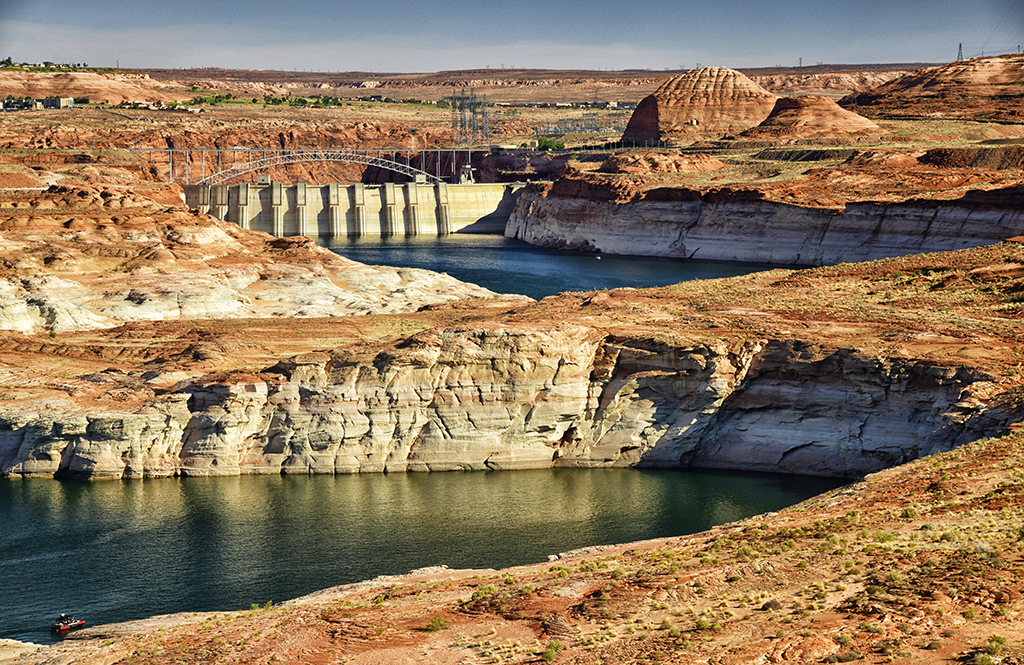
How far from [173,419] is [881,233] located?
8259 centimetres

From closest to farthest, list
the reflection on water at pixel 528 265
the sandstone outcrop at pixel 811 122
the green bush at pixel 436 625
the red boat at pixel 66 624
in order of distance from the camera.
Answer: the green bush at pixel 436 625 → the red boat at pixel 66 624 → the reflection on water at pixel 528 265 → the sandstone outcrop at pixel 811 122

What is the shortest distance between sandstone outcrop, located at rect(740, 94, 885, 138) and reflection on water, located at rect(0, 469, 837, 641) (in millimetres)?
119758

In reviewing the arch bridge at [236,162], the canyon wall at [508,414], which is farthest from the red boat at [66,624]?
the arch bridge at [236,162]

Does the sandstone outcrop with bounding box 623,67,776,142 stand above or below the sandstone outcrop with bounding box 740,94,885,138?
above

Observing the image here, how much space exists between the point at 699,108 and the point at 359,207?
5906 cm

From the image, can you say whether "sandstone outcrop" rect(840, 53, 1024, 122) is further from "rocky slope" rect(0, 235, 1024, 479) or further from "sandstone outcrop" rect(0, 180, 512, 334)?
"rocky slope" rect(0, 235, 1024, 479)

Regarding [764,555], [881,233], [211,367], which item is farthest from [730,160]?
[764,555]

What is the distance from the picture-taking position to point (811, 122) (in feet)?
540

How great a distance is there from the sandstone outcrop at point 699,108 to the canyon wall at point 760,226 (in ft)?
124

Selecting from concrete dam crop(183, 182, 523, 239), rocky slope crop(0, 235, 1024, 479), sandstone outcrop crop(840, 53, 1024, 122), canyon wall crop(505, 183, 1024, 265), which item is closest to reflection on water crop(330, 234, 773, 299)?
canyon wall crop(505, 183, 1024, 265)

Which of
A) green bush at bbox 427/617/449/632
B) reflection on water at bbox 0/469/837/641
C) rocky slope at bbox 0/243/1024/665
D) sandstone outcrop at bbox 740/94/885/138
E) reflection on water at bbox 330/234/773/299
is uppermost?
sandstone outcrop at bbox 740/94/885/138

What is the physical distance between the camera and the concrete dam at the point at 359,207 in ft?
501

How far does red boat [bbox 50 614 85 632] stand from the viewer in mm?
34312

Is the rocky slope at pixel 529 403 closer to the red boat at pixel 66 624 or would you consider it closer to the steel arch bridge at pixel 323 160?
the red boat at pixel 66 624
